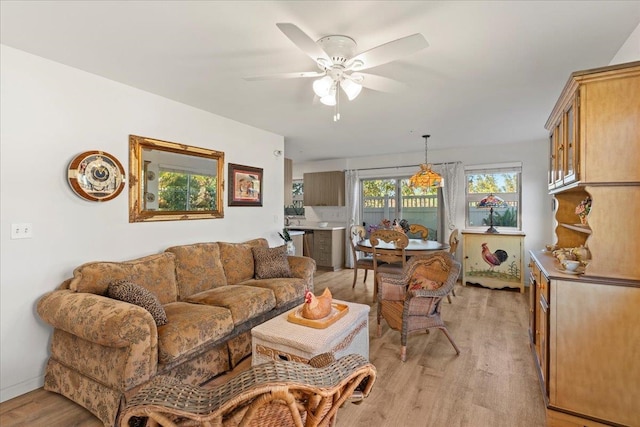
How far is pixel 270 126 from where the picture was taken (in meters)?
4.31

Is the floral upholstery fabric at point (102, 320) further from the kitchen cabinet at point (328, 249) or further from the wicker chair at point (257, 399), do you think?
the kitchen cabinet at point (328, 249)

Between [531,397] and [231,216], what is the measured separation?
3.47 metres

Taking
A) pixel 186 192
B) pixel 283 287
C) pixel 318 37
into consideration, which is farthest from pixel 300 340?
pixel 186 192

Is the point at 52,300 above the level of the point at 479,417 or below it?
above

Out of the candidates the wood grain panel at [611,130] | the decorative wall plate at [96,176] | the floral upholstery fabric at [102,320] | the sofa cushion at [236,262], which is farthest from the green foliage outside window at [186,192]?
the wood grain panel at [611,130]

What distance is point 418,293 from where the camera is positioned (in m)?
2.69

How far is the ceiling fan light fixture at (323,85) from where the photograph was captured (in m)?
2.08

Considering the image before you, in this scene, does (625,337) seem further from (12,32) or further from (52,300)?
(12,32)

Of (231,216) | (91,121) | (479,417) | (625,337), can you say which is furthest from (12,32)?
(625,337)

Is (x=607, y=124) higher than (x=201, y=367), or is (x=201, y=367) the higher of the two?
(x=607, y=124)

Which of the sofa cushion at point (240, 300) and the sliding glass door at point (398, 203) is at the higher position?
the sliding glass door at point (398, 203)

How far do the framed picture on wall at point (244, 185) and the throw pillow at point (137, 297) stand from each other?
1.90 meters

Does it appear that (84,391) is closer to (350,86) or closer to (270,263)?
(270,263)

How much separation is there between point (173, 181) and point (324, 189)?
4.04 m
